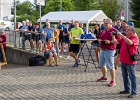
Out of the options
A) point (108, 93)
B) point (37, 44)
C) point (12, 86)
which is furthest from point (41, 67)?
point (108, 93)

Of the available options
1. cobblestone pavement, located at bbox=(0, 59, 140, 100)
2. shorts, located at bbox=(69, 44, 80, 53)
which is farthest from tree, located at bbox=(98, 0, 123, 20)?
cobblestone pavement, located at bbox=(0, 59, 140, 100)

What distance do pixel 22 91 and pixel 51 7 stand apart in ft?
203

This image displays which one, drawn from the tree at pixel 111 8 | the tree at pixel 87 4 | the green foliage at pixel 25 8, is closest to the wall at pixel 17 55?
the tree at pixel 111 8

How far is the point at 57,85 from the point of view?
9.06 metres

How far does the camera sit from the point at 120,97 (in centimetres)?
776

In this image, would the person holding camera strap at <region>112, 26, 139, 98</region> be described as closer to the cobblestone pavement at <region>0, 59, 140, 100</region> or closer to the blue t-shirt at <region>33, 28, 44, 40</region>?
the cobblestone pavement at <region>0, 59, 140, 100</region>

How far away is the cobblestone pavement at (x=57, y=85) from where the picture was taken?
776 cm

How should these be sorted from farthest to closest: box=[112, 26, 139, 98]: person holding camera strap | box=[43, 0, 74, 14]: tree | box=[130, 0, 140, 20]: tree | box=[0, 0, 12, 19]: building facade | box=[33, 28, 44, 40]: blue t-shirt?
1. box=[0, 0, 12, 19]: building facade
2. box=[43, 0, 74, 14]: tree
3. box=[130, 0, 140, 20]: tree
4. box=[33, 28, 44, 40]: blue t-shirt
5. box=[112, 26, 139, 98]: person holding camera strap

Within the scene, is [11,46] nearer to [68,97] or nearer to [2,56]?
[2,56]

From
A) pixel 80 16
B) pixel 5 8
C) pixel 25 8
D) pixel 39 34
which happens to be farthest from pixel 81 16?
pixel 25 8

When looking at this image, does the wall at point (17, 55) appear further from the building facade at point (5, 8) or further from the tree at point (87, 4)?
the building facade at point (5, 8)

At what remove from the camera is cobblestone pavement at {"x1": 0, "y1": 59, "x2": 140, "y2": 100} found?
7762 millimetres

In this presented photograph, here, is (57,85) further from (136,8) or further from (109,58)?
(136,8)

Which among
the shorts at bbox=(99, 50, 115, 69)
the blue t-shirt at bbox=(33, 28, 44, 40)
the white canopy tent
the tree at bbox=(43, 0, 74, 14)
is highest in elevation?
the tree at bbox=(43, 0, 74, 14)
